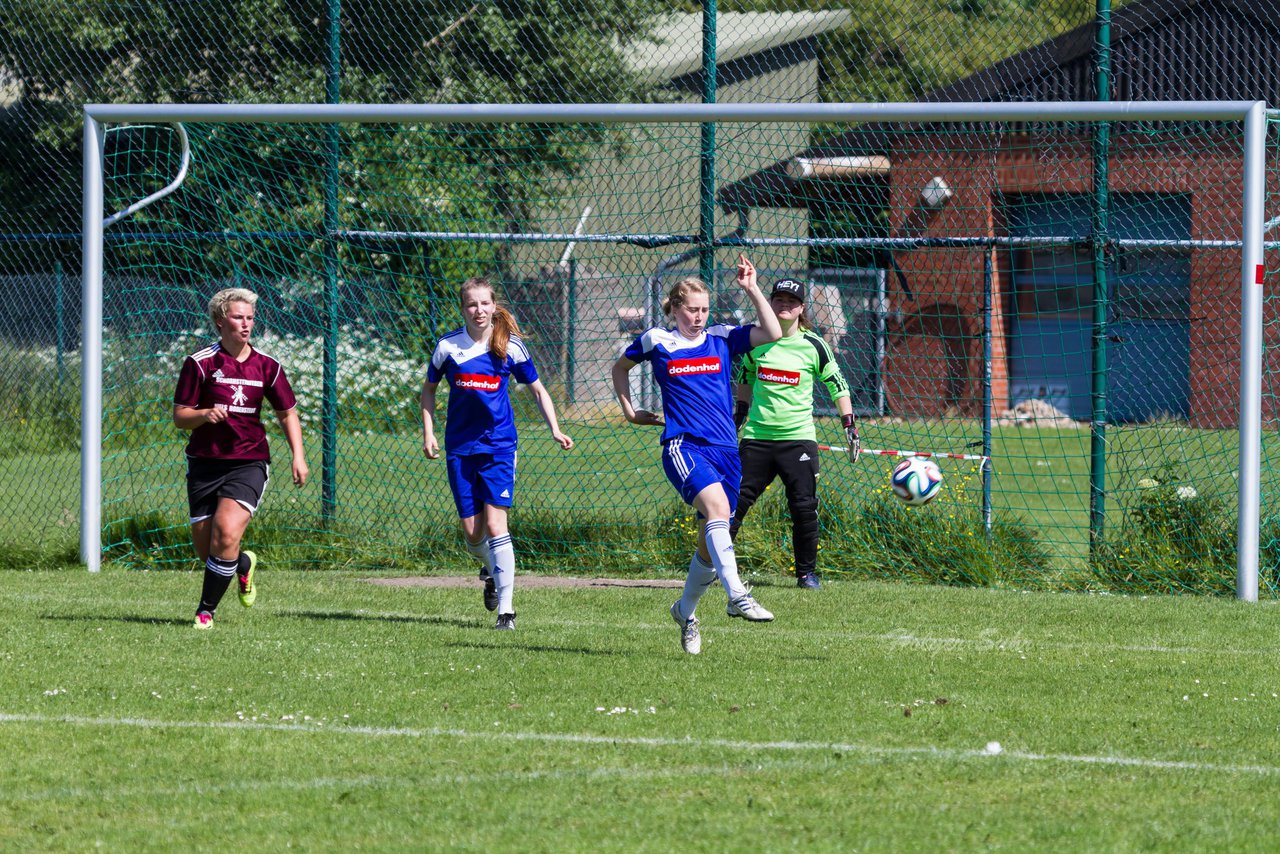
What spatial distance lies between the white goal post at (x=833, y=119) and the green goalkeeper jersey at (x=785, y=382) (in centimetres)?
139

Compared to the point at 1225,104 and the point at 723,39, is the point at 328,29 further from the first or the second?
the point at 1225,104

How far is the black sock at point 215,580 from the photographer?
7949 millimetres

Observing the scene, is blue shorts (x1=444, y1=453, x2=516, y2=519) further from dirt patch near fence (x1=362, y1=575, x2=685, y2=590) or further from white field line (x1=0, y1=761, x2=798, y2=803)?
white field line (x1=0, y1=761, x2=798, y2=803)

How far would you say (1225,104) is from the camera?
9.09 m

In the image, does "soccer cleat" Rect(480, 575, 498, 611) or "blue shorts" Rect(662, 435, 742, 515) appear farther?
"soccer cleat" Rect(480, 575, 498, 611)

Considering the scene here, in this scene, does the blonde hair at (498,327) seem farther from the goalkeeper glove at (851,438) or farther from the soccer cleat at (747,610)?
the goalkeeper glove at (851,438)

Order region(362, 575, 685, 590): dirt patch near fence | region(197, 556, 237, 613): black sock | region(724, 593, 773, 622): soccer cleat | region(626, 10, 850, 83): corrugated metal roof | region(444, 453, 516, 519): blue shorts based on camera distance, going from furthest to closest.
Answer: region(626, 10, 850, 83): corrugated metal roof
region(362, 575, 685, 590): dirt patch near fence
region(444, 453, 516, 519): blue shorts
region(197, 556, 237, 613): black sock
region(724, 593, 773, 622): soccer cleat

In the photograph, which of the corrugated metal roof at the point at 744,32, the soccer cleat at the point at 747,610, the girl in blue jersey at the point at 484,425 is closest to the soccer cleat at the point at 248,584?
the girl in blue jersey at the point at 484,425

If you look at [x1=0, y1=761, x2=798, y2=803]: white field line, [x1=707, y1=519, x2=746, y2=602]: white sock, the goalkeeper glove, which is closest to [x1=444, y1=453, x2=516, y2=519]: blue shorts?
[x1=707, y1=519, x2=746, y2=602]: white sock

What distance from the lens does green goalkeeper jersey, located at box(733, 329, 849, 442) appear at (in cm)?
962

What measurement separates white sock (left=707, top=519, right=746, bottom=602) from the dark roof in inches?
175

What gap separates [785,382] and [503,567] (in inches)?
98.2

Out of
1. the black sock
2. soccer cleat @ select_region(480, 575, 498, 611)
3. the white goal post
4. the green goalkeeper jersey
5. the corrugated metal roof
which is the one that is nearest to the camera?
the black sock

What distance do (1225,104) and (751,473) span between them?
348 cm
